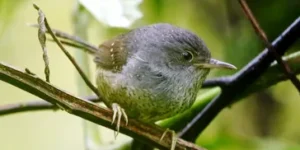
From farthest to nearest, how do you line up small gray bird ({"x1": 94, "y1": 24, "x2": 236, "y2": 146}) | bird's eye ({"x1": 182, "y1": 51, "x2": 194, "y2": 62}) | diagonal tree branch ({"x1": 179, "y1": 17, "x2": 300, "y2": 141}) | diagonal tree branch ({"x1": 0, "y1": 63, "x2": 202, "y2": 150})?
1. bird's eye ({"x1": 182, "y1": 51, "x2": 194, "y2": 62})
2. small gray bird ({"x1": 94, "y1": 24, "x2": 236, "y2": 146})
3. diagonal tree branch ({"x1": 179, "y1": 17, "x2": 300, "y2": 141})
4. diagonal tree branch ({"x1": 0, "y1": 63, "x2": 202, "y2": 150})

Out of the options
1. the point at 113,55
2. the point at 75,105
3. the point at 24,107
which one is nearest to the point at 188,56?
the point at 113,55

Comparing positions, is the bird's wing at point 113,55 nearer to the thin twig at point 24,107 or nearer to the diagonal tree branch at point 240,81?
the thin twig at point 24,107

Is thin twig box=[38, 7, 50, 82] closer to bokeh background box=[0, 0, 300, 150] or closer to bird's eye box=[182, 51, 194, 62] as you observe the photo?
bokeh background box=[0, 0, 300, 150]

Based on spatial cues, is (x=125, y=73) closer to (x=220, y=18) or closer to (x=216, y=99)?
(x=216, y=99)

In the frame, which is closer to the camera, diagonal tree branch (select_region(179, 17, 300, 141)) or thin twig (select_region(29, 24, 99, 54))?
diagonal tree branch (select_region(179, 17, 300, 141))

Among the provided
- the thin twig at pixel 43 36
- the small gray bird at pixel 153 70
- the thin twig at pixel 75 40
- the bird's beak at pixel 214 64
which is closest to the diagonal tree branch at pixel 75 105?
the thin twig at pixel 43 36

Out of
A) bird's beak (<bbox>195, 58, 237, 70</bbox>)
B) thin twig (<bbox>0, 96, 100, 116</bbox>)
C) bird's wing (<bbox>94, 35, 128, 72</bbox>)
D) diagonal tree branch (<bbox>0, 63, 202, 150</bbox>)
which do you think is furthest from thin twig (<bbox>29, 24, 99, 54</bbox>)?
diagonal tree branch (<bbox>0, 63, 202, 150</bbox>)
